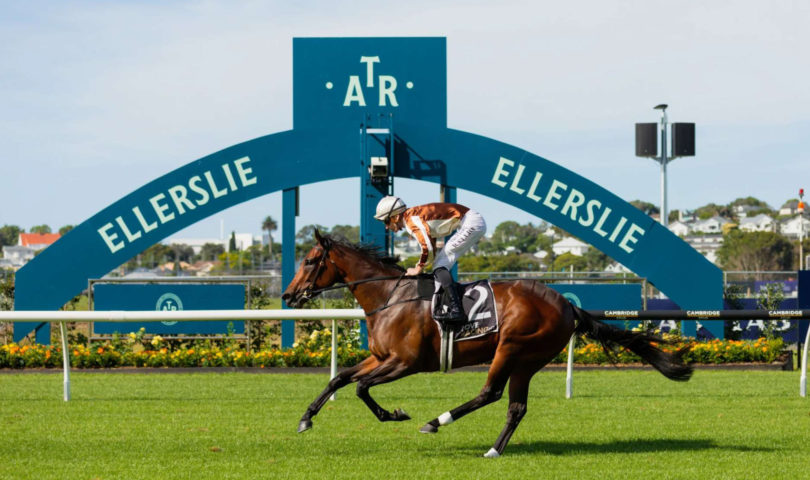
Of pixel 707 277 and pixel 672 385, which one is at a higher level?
pixel 707 277

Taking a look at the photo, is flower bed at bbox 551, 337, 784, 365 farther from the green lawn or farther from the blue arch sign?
the green lawn

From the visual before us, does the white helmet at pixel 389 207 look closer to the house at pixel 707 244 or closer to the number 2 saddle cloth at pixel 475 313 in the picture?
the number 2 saddle cloth at pixel 475 313

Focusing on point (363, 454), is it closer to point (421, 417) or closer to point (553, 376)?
point (421, 417)

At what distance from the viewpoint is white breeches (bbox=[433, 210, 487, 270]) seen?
6.70 metres

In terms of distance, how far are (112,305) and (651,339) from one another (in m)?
8.96

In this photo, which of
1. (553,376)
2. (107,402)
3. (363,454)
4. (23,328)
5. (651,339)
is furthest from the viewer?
(23,328)

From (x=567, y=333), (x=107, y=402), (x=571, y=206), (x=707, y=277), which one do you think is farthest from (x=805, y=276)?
(x=107, y=402)

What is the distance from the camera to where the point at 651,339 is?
23.5 feet

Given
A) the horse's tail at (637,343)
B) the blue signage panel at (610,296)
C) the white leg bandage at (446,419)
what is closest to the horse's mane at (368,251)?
the white leg bandage at (446,419)

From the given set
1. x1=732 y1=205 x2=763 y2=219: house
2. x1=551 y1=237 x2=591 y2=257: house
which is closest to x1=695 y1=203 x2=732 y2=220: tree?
x1=732 y1=205 x2=763 y2=219: house

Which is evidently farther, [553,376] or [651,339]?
[553,376]

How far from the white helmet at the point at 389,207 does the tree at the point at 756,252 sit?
6874 centimetres

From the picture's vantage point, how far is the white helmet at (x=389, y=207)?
A: 676 cm

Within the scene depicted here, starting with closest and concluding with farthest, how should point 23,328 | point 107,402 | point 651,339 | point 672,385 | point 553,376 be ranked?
point 651,339, point 107,402, point 672,385, point 553,376, point 23,328
